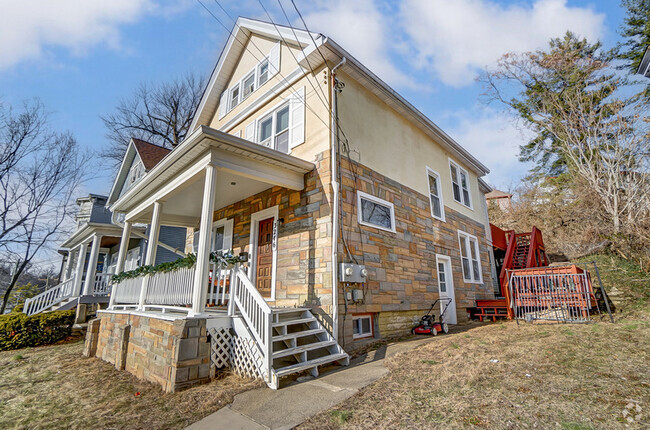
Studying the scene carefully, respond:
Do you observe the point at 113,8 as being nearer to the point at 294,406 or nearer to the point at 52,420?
the point at 52,420

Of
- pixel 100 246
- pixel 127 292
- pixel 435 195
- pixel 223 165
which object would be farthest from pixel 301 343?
pixel 100 246

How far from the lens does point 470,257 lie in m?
10.9

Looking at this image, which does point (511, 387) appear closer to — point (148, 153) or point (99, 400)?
point (99, 400)

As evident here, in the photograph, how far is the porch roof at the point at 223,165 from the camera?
5445 millimetres

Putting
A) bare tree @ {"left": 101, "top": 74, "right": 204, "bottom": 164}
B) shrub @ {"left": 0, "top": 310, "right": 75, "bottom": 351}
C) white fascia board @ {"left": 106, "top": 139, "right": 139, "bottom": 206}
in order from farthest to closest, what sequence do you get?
bare tree @ {"left": 101, "top": 74, "right": 204, "bottom": 164}
white fascia board @ {"left": 106, "top": 139, "right": 139, "bottom": 206}
shrub @ {"left": 0, "top": 310, "right": 75, "bottom": 351}

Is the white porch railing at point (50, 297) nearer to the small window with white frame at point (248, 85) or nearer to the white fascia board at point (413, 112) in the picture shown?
the small window with white frame at point (248, 85)

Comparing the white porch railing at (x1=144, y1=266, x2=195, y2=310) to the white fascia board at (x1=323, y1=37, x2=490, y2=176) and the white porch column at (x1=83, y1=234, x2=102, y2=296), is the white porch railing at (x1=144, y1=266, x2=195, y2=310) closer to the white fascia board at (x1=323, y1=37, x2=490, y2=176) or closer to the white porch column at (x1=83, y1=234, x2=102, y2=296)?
the white fascia board at (x1=323, y1=37, x2=490, y2=176)

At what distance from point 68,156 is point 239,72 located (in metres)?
13.1

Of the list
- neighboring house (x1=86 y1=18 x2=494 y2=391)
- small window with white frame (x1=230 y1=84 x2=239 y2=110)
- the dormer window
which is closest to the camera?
neighboring house (x1=86 y1=18 x2=494 y2=391)

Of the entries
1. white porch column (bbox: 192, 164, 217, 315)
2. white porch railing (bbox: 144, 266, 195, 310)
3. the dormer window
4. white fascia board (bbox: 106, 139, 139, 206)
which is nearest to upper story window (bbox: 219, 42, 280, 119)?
the dormer window

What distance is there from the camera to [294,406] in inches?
135

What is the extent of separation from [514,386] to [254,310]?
342cm

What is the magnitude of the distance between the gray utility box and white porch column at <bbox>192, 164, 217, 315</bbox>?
2.40 m

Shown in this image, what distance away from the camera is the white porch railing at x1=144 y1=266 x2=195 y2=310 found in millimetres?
5320
